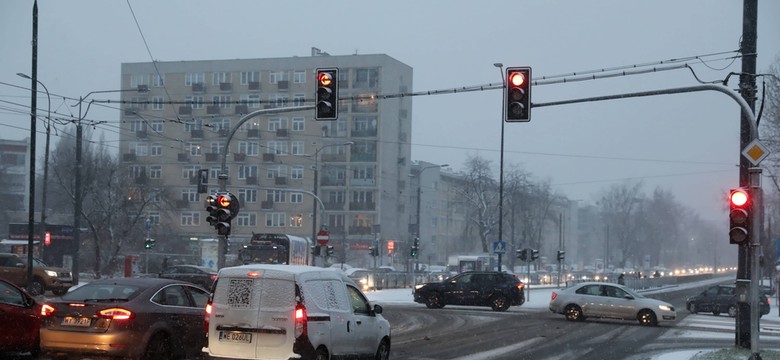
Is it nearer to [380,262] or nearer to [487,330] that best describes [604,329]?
[487,330]

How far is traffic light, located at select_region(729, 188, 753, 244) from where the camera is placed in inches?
643

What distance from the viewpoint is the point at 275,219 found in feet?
288

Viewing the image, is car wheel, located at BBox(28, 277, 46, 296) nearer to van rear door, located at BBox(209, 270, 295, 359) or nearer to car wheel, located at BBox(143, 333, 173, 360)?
car wheel, located at BBox(143, 333, 173, 360)

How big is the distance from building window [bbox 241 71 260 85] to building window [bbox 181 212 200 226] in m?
13.9

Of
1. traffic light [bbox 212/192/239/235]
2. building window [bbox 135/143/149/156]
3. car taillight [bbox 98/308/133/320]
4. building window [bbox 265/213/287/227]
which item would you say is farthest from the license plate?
building window [bbox 135/143/149/156]

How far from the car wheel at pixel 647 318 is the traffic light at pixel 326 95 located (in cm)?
1596

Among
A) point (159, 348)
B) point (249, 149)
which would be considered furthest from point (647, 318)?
point (249, 149)

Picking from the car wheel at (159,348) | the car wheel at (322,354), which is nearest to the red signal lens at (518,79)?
the car wheel at (322,354)

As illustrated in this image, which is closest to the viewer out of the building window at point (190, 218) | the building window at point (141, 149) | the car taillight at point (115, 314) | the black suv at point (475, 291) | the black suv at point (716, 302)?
the car taillight at point (115, 314)

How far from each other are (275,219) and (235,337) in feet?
247

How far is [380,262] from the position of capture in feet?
308

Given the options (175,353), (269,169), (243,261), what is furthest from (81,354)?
(269,169)

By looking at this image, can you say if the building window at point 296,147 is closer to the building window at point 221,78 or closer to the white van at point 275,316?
the building window at point 221,78

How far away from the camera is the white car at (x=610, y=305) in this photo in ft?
103
